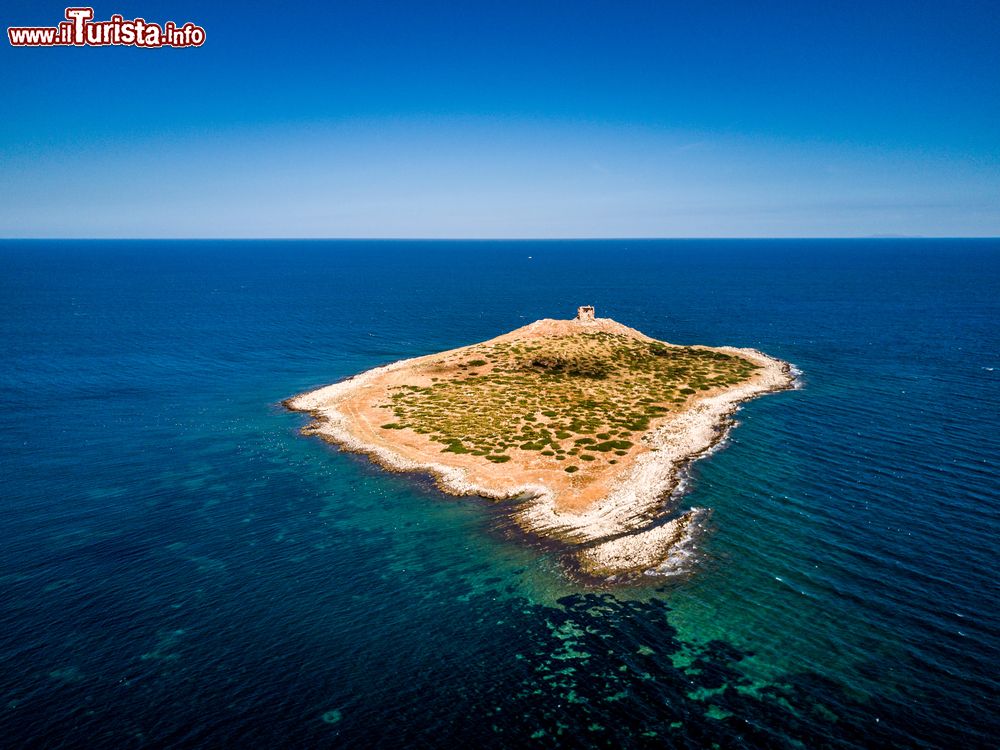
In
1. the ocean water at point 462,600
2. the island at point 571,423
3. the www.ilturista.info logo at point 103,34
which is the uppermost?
the www.ilturista.info logo at point 103,34

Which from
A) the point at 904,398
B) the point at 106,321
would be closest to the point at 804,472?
the point at 904,398

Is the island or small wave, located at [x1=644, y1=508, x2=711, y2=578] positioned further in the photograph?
the island

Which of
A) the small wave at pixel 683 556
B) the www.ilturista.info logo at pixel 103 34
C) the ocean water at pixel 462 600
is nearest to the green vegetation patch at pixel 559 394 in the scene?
the ocean water at pixel 462 600

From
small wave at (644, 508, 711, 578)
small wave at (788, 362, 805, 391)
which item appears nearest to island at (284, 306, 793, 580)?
small wave at (644, 508, 711, 578)

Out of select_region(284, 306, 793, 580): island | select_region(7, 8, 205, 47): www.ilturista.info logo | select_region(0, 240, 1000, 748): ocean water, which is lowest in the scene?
select_region(0, 240, 1000, 748): ocean water

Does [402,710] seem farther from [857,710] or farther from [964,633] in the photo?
[964,633]

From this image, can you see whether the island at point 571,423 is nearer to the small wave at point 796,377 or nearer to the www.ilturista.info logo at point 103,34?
the small wave at point 796,377

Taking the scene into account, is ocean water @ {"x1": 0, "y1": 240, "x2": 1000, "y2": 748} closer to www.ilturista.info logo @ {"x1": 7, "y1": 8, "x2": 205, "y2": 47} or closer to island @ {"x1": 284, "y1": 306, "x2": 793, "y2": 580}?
island @ {"x1": 284, "y1": 306, "x2": 793, "y2": 580}

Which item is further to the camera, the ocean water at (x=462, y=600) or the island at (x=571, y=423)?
the island at (x=571, y=423)

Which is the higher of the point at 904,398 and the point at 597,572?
the point at 904,398
